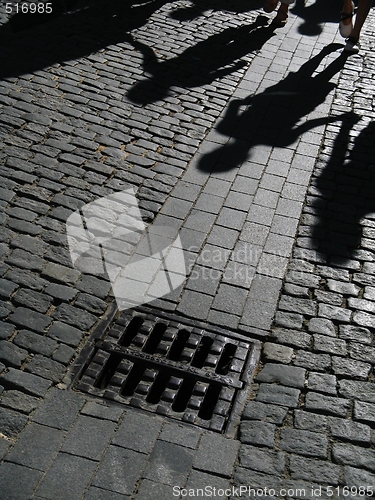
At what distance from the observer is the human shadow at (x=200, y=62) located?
23.7ft

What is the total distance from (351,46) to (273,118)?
256 cm

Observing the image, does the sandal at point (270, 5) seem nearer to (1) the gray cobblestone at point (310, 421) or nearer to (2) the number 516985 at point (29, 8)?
(2) the number 516985 at point (29, 8)

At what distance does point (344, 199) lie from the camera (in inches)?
225

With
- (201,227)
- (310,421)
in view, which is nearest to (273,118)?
(201,227)

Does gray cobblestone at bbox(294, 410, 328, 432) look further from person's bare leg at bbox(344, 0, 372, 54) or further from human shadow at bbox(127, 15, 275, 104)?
person's bare leg at bbox(344, 0, 372, 54)

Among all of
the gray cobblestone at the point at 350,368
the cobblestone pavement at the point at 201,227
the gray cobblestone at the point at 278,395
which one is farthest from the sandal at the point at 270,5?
the gray cobblestone at the point at 278,395

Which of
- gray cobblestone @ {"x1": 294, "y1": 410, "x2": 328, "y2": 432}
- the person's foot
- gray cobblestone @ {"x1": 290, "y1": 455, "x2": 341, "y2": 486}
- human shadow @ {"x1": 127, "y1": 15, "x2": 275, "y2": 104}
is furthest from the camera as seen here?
the person's foot

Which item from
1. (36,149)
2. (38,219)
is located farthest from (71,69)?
(38,219)

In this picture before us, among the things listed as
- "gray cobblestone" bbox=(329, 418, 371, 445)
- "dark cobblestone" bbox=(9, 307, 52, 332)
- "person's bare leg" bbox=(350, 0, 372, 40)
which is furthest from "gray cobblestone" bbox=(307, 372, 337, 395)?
"person's bare leg" bbox=(350, 0, 372, 40)

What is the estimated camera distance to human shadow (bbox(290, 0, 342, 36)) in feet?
30.4

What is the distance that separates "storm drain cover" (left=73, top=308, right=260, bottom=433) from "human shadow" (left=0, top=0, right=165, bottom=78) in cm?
416

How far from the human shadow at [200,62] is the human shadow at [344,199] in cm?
189

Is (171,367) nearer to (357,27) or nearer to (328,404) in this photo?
(328,404)

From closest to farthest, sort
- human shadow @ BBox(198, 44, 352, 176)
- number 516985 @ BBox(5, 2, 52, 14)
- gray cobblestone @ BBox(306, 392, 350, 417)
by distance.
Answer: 1. gray cobblestone @ BBox(306, 392, 350, 417)
2. human shadow @ BBox(198, 44, 352, 176)
3. number 516985 @ BBox(5, 2, 52, 14)
